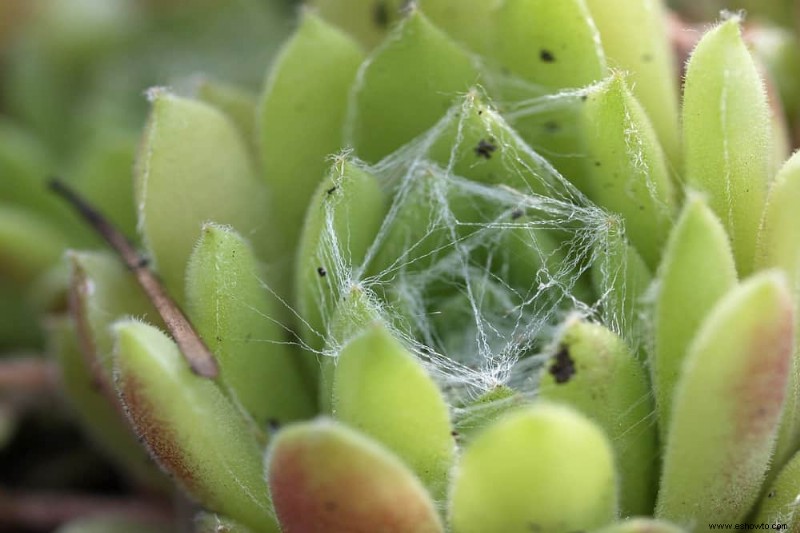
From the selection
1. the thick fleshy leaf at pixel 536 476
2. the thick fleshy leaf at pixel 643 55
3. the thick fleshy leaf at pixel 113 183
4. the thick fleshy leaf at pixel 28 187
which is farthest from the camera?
the thick fleshy leaf at pixel 28 187

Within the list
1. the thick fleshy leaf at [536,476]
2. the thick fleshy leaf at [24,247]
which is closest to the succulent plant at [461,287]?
the thick fleshy leaf at [536,476]

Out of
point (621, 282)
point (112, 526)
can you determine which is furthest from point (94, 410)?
point (621, 282)

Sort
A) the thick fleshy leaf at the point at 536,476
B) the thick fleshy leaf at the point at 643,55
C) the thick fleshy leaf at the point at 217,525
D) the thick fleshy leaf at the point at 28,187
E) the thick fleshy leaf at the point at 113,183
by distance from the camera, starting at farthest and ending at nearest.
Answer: the thick fleshy leaf at the point at 28,187, the thick fleshy leaf at the point at 113,183, the thick fleshy leaf at the point at 643,55, the thick fleshy leaf at the point at 217,525, the thick fleshy leaf at the point at 536,476

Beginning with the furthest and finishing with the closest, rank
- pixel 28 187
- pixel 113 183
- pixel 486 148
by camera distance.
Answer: pixel 28 187, pixel 113 183, pixel 486 148

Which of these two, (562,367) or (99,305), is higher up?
(99,305)

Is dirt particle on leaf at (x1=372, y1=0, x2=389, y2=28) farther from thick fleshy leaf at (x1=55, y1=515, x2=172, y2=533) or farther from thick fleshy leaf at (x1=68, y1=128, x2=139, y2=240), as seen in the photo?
thick fleshy leaf at (x1=55, y1=515, x2=172, y2=533)

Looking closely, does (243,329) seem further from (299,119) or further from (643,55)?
(643,55)

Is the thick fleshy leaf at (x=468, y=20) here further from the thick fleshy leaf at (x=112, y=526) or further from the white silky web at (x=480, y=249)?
the thick fleshy leaf at (x=112, y=526)
